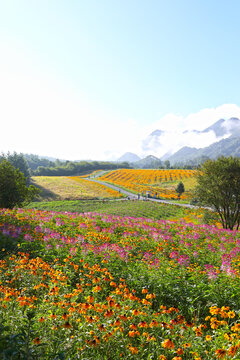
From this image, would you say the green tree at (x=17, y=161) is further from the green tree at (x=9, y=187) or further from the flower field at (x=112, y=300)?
the flower field at (x=112, y=300)

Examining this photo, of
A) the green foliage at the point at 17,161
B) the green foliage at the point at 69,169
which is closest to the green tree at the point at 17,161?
the green foliage at the point at 17,161

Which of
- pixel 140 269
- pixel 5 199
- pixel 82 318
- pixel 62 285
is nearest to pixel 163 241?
pixel 140 269

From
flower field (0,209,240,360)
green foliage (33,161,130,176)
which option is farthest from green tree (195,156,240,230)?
green foliage (33,161,130,176)

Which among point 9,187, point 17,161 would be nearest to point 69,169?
point 17,161

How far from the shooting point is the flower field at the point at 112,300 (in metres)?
3.28

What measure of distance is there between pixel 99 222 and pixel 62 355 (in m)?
9.52

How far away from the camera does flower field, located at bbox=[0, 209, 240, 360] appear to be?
10.8ft

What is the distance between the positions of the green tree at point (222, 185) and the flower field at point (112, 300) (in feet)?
26.1

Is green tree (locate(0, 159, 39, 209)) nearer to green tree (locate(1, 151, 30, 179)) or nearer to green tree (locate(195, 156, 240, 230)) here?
green tree (locate(195, 156, 240, 230))

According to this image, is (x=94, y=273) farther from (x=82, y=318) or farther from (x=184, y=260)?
(x=184, y=260)

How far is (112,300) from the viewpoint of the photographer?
13.4 feet

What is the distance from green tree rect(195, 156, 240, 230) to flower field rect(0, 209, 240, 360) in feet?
26.1

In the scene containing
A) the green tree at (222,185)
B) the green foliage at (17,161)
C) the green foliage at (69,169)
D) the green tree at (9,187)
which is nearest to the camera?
the green tree at (9,187)

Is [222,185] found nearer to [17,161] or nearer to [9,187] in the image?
[9,187]
